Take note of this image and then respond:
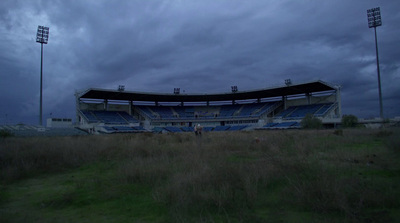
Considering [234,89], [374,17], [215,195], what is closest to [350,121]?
[374,17]

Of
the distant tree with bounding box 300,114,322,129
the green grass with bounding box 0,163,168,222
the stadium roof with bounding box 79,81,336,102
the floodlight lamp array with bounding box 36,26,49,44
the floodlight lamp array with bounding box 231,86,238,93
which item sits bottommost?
the green grass with bounding box 0,163,168,222

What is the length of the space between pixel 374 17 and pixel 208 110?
42.5m

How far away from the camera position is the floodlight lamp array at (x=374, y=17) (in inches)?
1787

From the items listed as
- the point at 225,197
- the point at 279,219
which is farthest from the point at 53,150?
Answer: the point at 279,219

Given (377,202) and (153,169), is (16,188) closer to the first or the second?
(153,169)

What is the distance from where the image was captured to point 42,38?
47.9 meters

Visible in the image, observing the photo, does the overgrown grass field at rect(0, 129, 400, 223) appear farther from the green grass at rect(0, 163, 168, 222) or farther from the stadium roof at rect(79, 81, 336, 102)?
the stadium roof at rect(79, 81, 336, 102)

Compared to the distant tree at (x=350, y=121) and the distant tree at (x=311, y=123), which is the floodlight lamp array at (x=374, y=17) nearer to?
the distant tree at (x=350, y=121)

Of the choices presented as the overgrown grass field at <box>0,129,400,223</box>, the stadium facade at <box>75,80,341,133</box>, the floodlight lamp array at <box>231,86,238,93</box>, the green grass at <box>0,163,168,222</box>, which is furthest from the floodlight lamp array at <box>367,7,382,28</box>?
the green grass at <box>0,163,168,222</box>

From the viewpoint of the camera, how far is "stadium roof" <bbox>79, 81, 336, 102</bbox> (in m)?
50.9

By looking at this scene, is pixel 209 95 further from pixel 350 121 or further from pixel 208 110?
pixel 350 121

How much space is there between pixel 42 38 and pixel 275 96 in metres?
55.5

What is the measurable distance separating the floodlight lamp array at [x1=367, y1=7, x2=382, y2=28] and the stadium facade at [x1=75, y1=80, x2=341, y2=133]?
14172 millimetres

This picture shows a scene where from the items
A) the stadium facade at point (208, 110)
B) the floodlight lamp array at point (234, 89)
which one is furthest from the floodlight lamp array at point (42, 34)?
the floodlight lamp array at point (234, 89)
